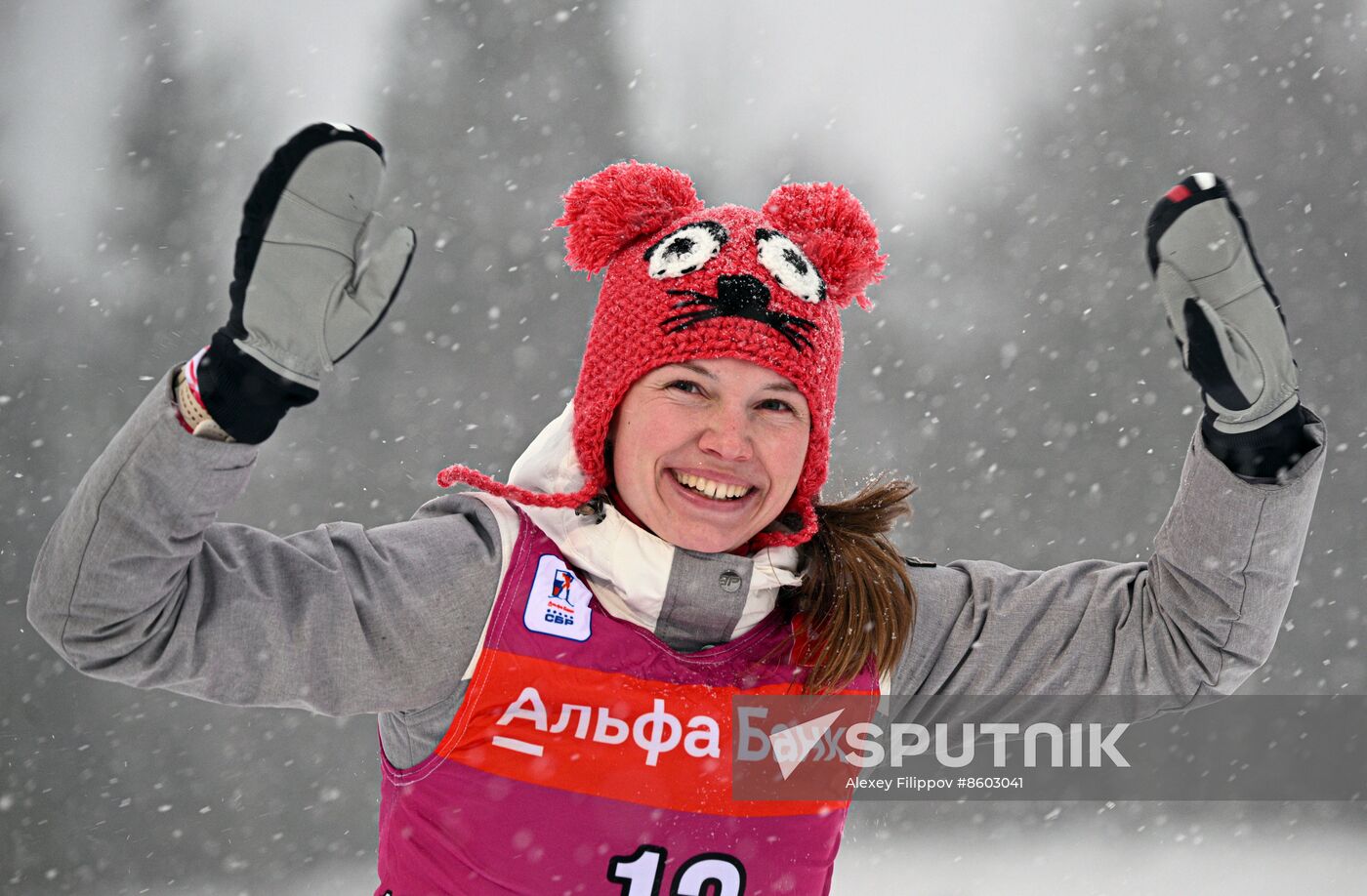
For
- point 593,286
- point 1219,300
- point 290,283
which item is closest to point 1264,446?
point 1219,300

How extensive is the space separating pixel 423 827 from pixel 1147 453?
380 centimetres

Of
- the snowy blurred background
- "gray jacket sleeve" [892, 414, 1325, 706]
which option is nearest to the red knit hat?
"gray jacket sleeve" [892, 414, 1325, 706]

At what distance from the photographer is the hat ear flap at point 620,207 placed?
5.89ft

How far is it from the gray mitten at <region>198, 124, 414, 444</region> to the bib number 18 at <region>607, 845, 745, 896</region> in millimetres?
694

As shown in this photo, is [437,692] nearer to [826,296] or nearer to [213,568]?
[213,568]

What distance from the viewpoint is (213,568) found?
1.38 m

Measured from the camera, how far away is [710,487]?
5.43 feet

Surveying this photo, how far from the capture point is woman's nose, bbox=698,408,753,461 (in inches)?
63.6

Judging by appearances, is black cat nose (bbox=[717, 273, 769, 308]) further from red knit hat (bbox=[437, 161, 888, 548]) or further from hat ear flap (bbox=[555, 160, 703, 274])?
hat ear flap (bbox=[555, 160, 703, 274])

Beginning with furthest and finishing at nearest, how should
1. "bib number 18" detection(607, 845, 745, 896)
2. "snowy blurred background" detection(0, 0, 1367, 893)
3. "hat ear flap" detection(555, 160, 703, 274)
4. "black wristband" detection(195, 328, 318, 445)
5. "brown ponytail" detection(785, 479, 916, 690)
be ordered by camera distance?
"snowy blurred background" detection(0, 0, 1367, 893)
"hat ear flap" detection(555, 160, 703, 274)
"brown ponytail" detection(785, 479, 916, 690)
"bib number 18" detection(607, 845, 745, 896)
"black wristband" detection(195, 328, 318, 445)

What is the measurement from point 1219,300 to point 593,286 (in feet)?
9.48

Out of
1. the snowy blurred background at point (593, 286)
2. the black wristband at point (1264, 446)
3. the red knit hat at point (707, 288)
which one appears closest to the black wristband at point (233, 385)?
the red knit hat at point (707, 288)

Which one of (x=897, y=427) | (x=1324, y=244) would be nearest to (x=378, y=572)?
(x=897, y=427)

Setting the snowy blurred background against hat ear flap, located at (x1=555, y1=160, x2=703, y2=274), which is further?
the snowy blurred background
